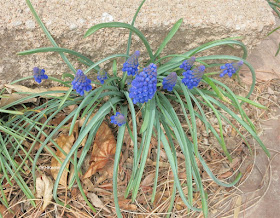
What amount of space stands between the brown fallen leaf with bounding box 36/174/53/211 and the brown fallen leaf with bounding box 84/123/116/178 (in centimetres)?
26

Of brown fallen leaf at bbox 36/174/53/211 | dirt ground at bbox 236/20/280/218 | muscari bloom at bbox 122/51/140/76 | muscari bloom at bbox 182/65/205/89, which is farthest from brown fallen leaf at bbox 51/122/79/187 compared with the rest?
dirt ground at bbox 236/20/280/218

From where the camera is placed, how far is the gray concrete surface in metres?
1.82

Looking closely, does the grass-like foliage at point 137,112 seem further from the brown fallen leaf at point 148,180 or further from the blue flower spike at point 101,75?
the brown fallen leaf at point 148,180

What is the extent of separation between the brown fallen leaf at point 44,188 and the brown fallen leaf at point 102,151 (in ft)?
0.85

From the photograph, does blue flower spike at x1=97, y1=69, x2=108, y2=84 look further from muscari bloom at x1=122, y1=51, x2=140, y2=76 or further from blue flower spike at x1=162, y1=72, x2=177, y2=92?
blue flower spike at x1=162, y1=72, x2=177, y2=92

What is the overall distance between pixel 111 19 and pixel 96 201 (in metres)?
1.30

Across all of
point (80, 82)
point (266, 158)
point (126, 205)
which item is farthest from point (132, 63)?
point (266, 158)

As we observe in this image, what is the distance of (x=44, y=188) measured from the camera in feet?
6.29

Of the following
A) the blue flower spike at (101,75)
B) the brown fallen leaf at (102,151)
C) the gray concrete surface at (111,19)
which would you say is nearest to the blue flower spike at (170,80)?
the blue flower spike at (101,75)

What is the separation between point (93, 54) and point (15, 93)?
0.64m

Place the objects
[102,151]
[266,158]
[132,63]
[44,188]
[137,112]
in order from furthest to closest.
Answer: [266,158] < [137,112] < [102,151] < [44,188] < [132,63]

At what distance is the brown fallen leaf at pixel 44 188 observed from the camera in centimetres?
189

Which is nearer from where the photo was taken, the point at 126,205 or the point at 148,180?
the point at 126,205

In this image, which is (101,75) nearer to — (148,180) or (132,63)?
(132,63)
